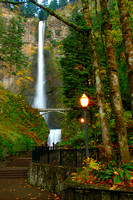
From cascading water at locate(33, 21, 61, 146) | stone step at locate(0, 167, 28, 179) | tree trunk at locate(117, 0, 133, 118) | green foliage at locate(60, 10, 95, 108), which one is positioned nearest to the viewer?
tree trunk at locate(117, 0, 133, 118)

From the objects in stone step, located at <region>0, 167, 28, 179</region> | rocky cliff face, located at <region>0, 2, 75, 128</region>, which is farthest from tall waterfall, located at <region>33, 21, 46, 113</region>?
stone step, located at <region>0, 167, 28, 179</region>

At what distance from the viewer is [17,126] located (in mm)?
26953

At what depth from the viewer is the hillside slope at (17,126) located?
856 inches

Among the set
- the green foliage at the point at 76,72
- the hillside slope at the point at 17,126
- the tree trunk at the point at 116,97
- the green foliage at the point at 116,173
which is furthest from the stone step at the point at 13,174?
the tree trunk at the point at 116,97

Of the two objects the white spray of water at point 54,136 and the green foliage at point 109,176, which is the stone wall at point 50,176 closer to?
the green foliage at point 109,176

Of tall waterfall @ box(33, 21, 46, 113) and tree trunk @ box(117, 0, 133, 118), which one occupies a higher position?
tall waterfall @ box(33, 21, 46, 113)

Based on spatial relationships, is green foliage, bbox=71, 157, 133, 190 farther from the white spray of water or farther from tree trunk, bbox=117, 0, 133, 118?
the white spray of water

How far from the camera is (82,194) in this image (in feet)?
17.3

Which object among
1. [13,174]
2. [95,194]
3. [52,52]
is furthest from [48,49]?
[95,194]

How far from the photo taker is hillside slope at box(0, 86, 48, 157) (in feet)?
71.4

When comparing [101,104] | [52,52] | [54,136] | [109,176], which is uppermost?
[52,52]

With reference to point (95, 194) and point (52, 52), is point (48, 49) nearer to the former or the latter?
point (52, 52)

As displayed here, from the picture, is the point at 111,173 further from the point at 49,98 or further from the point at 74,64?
the point at 49,98

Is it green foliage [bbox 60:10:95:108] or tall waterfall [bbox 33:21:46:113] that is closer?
green foliage [bbox 60:10:95:108]
